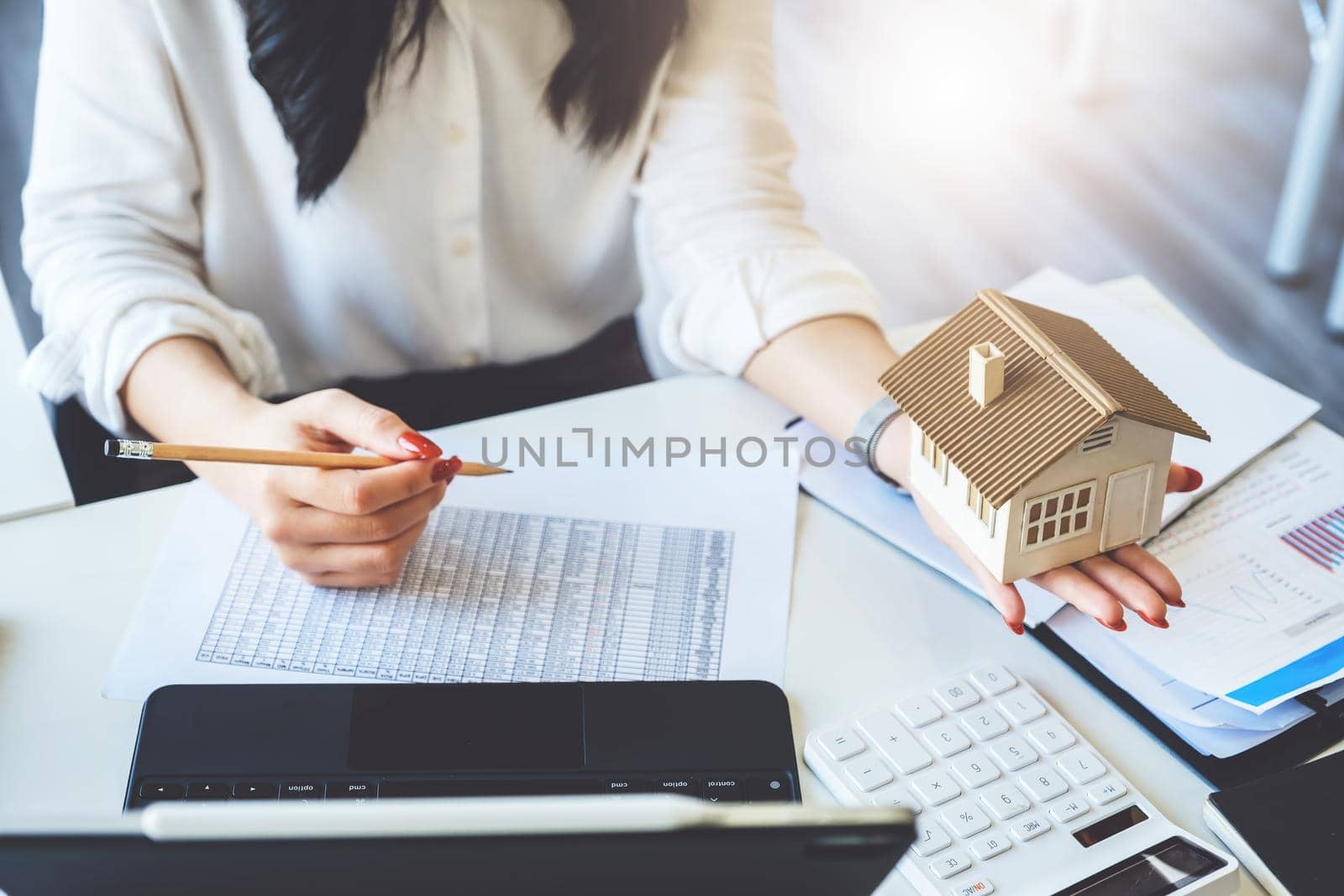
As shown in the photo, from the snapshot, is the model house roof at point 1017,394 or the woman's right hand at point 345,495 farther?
the woman's right hand at point 345,495

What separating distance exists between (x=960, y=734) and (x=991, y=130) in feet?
6.20

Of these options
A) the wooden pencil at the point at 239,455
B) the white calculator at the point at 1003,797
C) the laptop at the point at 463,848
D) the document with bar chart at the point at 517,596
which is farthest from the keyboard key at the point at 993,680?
the wooden pencil at the point at 239,455

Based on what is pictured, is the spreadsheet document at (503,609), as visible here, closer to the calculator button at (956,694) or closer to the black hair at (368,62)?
the calculator button at (956,694)

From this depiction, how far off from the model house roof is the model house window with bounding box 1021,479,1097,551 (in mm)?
32

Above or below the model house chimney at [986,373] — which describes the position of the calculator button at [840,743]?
below

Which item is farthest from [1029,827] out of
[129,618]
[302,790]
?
[129,618]

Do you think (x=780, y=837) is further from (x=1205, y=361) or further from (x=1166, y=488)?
(x=1205, y=361)

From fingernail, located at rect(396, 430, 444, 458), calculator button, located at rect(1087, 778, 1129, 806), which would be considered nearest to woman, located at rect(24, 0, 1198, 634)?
fingernail, located at rect(396, 430, 444, 458)

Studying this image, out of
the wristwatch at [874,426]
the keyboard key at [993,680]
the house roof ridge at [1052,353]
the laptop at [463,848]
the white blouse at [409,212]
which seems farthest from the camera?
the white blouse at [409,212]

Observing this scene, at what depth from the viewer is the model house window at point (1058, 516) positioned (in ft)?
1.81

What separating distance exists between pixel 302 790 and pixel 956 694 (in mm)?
328

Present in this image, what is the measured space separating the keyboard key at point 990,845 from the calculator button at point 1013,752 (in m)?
0.04

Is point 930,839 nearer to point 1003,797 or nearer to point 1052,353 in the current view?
point 1003,797

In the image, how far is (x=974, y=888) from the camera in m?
0.52
